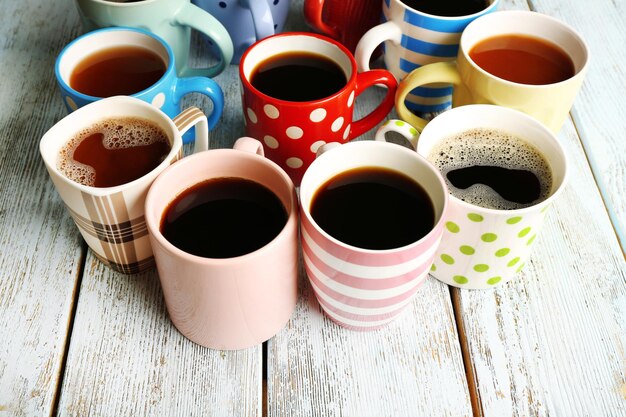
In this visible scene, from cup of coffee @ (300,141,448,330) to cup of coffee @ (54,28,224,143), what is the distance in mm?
234

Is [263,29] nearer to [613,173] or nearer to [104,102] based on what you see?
[104,102]

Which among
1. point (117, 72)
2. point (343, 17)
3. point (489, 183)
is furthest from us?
point (343, 17)

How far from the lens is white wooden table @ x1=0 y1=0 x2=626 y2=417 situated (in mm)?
685

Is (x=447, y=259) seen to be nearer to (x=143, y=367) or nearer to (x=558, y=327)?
(x=558, y=327)

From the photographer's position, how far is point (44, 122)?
0.95 meters

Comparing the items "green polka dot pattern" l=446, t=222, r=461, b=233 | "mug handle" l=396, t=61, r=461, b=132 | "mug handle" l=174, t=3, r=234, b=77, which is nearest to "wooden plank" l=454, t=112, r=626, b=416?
"green polka dot pattern" l=446, t=222, r=461, b=233

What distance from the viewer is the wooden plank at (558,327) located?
0.69m

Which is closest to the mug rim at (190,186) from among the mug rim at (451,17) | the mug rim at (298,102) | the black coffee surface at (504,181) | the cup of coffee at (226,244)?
the cup of coffee at (226,244)

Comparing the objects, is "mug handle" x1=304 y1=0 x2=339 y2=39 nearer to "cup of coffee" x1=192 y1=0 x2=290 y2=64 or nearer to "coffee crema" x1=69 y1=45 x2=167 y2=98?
Answer: "cup of coffee" x1=192 y1=0 x2=290 y2=64

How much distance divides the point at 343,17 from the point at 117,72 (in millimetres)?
338

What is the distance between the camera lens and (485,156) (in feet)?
2.56


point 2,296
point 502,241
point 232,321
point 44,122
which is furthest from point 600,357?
point 44,122

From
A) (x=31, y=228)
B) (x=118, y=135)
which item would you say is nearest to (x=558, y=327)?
(x=118, y=135)

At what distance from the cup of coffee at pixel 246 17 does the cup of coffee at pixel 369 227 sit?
0.89ft
